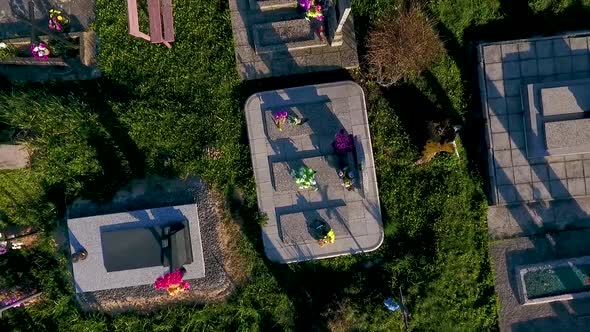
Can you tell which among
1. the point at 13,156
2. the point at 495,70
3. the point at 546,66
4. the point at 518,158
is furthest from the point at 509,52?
the point at 13,156

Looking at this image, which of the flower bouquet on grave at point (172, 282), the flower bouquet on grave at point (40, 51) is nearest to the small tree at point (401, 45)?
the flower bouquet on grave at point (172, 282)

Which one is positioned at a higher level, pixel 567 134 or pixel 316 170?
pixel 567 134

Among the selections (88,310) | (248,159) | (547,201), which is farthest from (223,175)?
(547,201)

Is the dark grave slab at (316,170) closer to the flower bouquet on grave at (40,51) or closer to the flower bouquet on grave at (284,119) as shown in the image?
the flower bouquet on grave at (284,119)

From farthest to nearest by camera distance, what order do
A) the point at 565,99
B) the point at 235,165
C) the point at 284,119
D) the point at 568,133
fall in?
the point at 235,165
the point at 284,119
the point at 565,99
the point at 568,133

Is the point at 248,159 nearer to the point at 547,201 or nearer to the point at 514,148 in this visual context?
the point at 514,148

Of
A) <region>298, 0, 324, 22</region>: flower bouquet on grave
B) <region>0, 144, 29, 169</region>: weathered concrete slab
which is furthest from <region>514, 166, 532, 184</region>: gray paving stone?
<region>0, 144, 29, 169</region>: weathered concrete slab

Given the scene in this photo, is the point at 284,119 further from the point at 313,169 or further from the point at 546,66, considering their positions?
the point at 546,66
